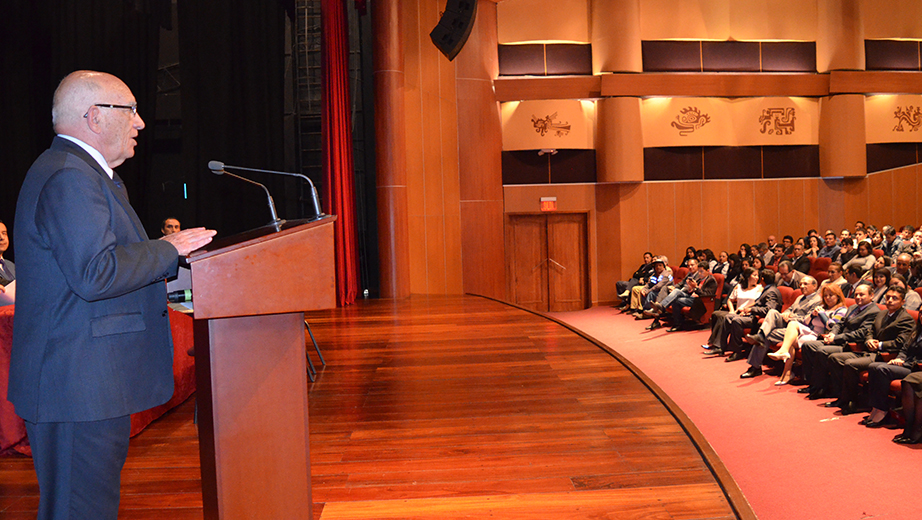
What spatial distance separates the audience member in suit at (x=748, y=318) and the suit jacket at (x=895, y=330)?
1571mm

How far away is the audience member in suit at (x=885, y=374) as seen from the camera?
4012mm

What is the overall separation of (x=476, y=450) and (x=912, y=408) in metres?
2.83

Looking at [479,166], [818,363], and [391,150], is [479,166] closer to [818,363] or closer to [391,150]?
[391,150]

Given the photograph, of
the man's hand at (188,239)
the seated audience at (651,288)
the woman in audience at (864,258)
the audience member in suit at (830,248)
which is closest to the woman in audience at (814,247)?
the audience member in suit at (830,248)

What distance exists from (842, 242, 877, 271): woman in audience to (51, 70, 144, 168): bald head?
7513 millimetres

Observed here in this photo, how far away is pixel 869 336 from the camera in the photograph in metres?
4.59

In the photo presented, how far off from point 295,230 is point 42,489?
0.69m

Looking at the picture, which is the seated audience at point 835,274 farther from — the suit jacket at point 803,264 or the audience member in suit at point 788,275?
the suit jacket at point 803,264

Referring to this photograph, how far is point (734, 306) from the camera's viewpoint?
6.94 metres

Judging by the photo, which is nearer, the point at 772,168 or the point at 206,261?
the point at 206,261

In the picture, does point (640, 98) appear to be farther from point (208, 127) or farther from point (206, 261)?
point (206, 261)

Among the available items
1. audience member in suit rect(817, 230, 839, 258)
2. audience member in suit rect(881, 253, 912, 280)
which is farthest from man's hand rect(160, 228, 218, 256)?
audience member in suit rect(817, 230, 839, 258)

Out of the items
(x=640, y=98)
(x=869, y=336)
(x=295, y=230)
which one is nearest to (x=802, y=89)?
(x=640, y=98)

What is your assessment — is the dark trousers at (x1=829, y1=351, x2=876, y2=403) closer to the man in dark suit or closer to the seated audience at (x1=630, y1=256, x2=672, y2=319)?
the seated audience at (x1=630, y1=256, x2=672, y2=319)
